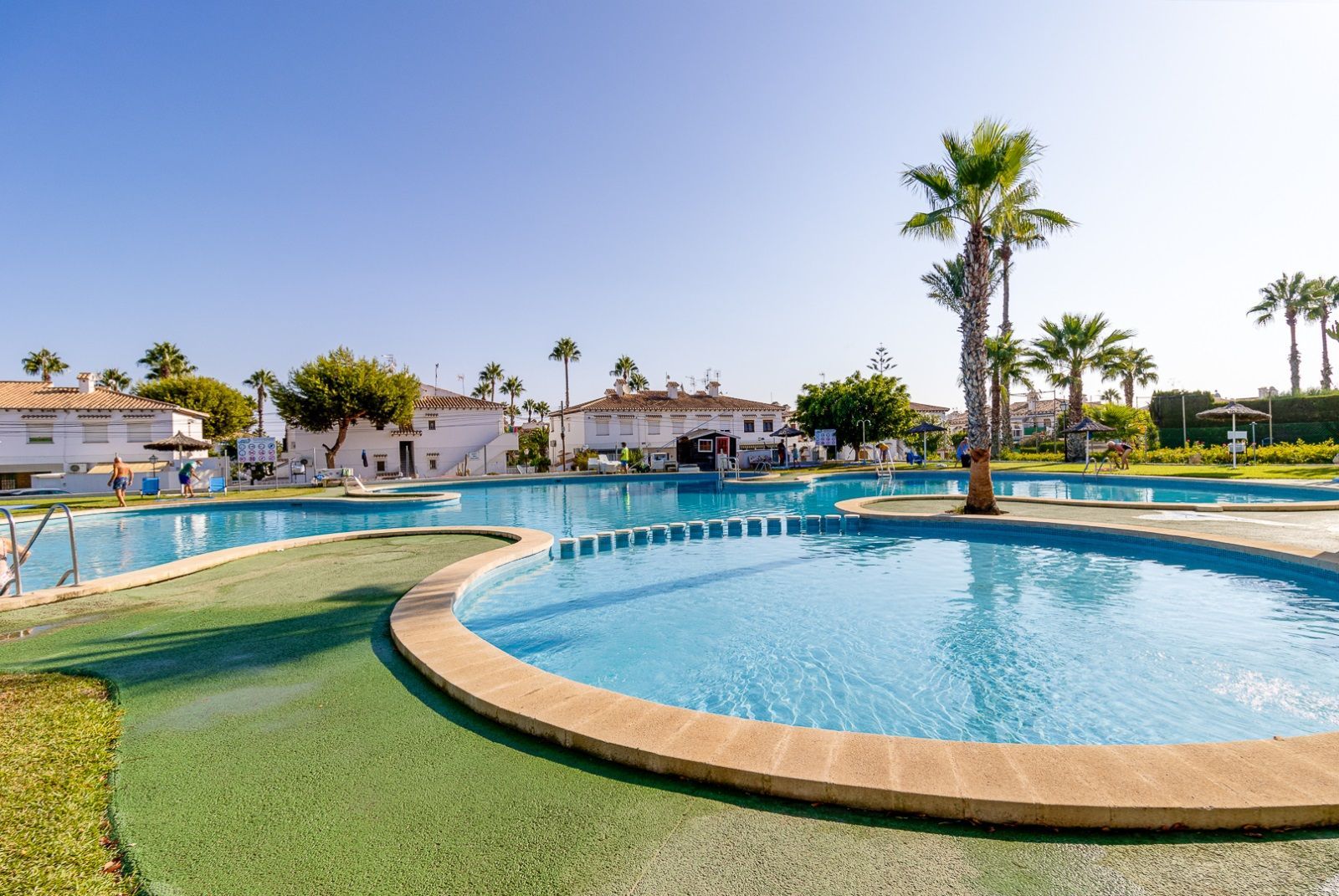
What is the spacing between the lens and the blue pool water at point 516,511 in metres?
12.7

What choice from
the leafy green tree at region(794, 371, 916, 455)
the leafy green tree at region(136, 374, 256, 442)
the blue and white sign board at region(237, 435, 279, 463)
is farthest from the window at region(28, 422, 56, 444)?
the leafy green tree at region(794, 371, 916, 455)

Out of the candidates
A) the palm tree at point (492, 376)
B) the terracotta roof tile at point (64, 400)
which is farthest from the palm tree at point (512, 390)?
the terracotta roof tile at point (64, 400)

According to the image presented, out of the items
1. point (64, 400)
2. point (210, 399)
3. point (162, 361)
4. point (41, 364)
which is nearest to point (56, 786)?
point (64, 400)

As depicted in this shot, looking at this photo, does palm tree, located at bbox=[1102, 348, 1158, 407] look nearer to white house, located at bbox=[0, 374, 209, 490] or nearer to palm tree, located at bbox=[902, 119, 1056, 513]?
palm tree, located at bbox=[902, 119, 1056, 513]

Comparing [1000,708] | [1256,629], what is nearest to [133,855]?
[1000,708]

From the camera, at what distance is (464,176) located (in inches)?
784

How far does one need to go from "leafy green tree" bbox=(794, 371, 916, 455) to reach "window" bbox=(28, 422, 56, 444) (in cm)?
4258

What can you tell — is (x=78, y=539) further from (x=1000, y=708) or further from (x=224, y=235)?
(x=1000, y=708)

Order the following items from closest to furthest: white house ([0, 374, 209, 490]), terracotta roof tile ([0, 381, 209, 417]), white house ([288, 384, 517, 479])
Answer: white house ([0, 374, 209, 490]) → terracotta roof tile ([0, 381, 209, 417]) → white house ([288, 384, 517, 479])

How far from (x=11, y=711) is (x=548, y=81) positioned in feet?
55.4

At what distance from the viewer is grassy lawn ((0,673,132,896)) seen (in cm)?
217

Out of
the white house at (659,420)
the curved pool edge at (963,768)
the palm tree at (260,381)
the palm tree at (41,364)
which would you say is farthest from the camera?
the palm tree at (260,381)

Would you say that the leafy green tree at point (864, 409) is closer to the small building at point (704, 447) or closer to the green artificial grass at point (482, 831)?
the small building at point (704, 447)

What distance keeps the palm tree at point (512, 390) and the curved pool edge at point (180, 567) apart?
63.8 metres
